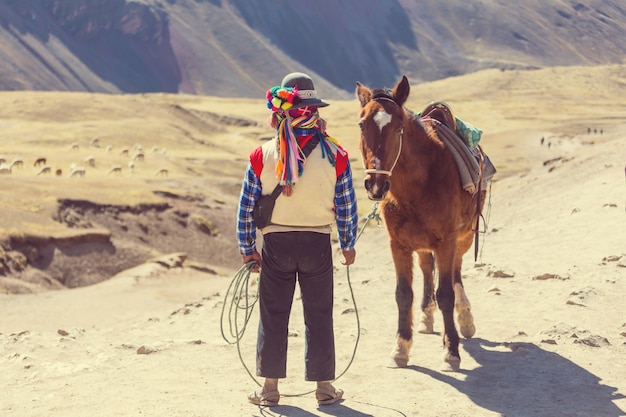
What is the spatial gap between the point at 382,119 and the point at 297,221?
1364 millimetres

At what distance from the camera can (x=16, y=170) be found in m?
38.8

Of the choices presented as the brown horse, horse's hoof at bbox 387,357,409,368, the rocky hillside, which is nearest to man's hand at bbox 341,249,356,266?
the brown horse

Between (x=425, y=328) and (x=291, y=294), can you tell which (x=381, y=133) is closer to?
(x=291, y=294)

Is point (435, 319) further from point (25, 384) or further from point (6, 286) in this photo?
point (6, 286)

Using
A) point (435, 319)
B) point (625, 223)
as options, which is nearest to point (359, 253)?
point (625, 223)

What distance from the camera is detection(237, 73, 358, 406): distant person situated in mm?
6887

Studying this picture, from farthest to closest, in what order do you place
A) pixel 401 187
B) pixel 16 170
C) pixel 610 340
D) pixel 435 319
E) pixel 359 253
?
pixel 16 170 < pixel 359 253 < pixel 435 319 < pixel 610 340 < pixel 401 187

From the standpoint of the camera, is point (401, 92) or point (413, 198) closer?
point (401, 92)

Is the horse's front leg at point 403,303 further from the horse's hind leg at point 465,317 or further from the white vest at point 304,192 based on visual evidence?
the white vest at point 304,192

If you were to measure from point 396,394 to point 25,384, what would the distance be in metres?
3.40

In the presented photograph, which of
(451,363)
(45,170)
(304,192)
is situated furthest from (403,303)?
(45,170)

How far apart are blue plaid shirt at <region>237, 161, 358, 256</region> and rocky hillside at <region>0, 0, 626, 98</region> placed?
12060 centimetres

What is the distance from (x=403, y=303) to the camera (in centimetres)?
884

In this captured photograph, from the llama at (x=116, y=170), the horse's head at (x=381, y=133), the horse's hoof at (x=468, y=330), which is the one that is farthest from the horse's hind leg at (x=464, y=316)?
the llama at (x=116, y=170)
